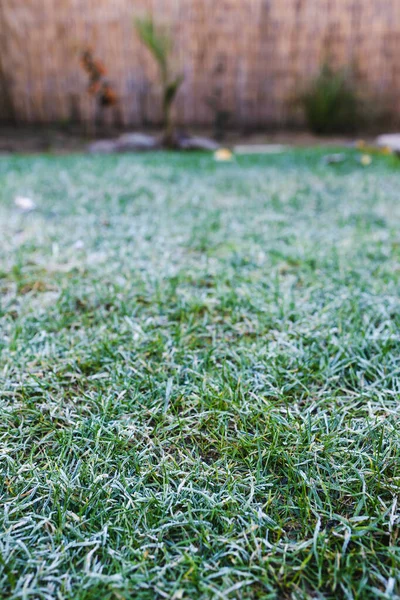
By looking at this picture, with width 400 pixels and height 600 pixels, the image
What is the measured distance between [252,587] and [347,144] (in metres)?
5.41

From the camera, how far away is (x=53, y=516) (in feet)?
2.10

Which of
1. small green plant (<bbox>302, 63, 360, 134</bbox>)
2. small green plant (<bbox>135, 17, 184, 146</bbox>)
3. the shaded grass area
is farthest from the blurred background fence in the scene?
the shaded grass area

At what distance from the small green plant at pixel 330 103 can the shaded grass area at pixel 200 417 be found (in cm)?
423

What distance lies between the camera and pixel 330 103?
18.1ft

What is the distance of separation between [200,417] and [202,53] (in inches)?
225

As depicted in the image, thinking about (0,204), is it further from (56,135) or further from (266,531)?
(56,135)

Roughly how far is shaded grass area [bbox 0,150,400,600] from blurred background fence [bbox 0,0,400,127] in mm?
4394

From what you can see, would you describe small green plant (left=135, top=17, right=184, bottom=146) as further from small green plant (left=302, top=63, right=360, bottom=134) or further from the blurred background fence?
small green plant (left=302, top=63, right=360, bottom=134)

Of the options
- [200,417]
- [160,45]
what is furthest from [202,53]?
[200,417]

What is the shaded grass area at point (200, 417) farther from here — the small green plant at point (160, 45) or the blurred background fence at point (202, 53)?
the blurred background fence at point (202, 53)

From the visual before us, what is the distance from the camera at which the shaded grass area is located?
58 cm

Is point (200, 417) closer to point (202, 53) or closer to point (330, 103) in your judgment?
point (330, 103)

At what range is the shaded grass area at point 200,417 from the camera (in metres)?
0.58

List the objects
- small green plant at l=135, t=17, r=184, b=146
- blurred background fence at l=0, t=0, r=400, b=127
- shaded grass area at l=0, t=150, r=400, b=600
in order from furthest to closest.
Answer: blurred background fence at l=0, t=0, r=400, b=127
small green plant at l=135, t=17, r=184, b=146
shaded grass area at l=0, t=150, r=400, b=600
